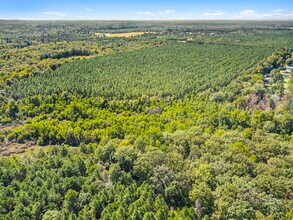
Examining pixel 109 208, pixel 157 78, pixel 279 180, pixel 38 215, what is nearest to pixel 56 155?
pixel 38 215

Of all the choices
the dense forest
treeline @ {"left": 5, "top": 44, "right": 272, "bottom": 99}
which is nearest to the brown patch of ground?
the dense forest

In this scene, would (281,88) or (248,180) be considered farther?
(281,88)

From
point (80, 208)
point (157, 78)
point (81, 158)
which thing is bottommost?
point (80, 208)

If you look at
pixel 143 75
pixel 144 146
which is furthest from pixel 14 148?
pixel 143 75

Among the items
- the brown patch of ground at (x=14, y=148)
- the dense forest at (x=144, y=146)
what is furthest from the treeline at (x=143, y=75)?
the brown patch of ground at (x=14, y=148)

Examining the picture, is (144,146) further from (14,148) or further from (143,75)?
(143,75)

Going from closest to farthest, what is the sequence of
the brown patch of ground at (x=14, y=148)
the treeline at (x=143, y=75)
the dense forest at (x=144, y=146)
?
1. the dense forest at (x=144, y=146)
2. the brown patch of ground at (x=14, y=148)
3. the treeline at (x=143, y=75)

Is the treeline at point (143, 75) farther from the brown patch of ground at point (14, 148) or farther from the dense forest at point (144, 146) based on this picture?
the brown patch of ground at point (14, 148)

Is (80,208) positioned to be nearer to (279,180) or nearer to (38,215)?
(38,215)

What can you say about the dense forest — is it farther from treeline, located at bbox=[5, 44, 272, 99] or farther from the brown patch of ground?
treeline, located at bbox=[5, 44, 272, 99]
